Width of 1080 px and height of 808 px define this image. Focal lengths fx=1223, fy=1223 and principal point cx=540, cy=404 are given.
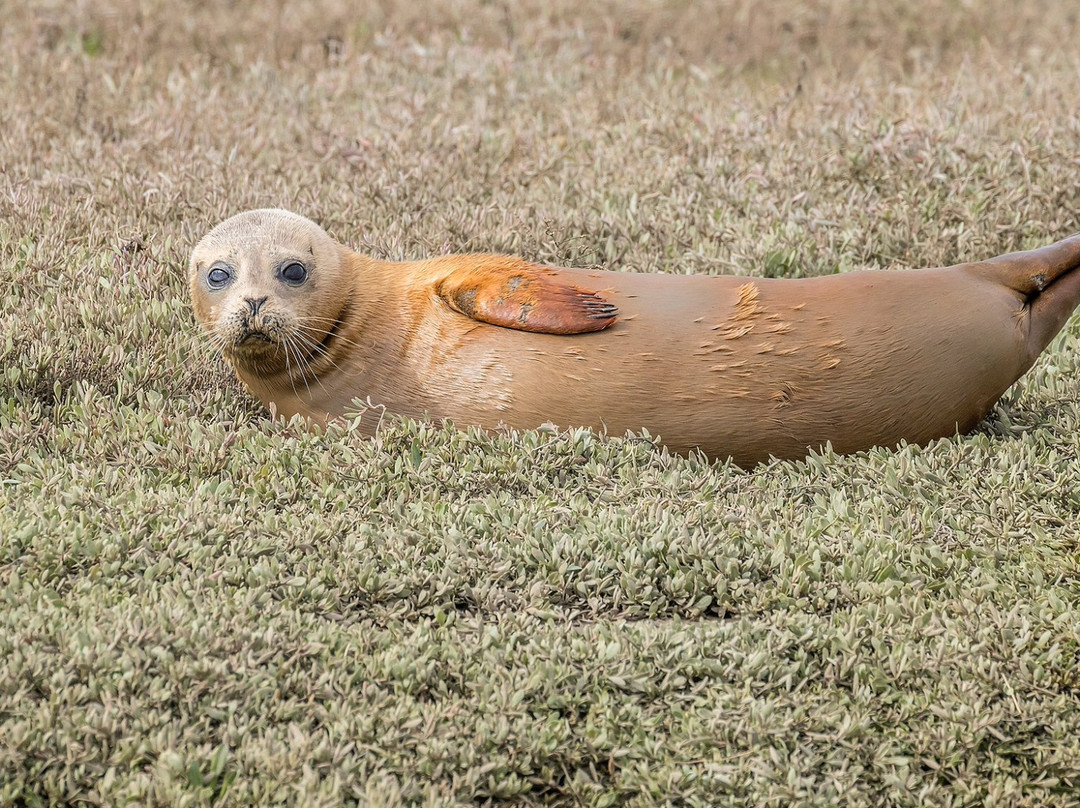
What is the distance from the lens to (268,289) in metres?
4.55

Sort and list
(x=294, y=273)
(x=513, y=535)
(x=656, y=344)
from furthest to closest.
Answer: (x=294, y=273)
(x=656, y=344)
(x=513, y=535)

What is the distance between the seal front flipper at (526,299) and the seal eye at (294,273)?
0.52 metres

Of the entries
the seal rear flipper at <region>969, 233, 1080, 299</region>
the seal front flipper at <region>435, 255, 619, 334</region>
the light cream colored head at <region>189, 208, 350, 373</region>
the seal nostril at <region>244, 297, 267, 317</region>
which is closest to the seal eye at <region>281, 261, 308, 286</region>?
the light cream colored head at <region>189, 208, 350, 373</region>

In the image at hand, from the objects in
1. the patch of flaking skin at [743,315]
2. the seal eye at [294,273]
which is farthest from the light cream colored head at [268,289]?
the patch of flaking skin at [743,315]

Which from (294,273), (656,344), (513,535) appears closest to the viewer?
(513,535)

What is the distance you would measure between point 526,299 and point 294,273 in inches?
35.2

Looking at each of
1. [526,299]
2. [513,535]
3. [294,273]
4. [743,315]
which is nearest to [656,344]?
[743,315]

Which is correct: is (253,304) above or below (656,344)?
below

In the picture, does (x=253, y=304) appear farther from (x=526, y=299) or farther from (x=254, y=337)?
(x=526, y=299)

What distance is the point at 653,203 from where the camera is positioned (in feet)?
21.8

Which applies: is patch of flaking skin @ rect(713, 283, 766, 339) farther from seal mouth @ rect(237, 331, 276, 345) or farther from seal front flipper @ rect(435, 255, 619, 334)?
seal mouth @ rect(237, 331, 276, 345)

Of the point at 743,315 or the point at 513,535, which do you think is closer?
the point at 513,535

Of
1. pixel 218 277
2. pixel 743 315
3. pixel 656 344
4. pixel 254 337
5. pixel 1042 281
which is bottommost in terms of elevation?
pixel 254 337

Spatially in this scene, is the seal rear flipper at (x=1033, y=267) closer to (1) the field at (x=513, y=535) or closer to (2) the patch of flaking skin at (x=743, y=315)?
(1) the field at (x=513, y=535)
